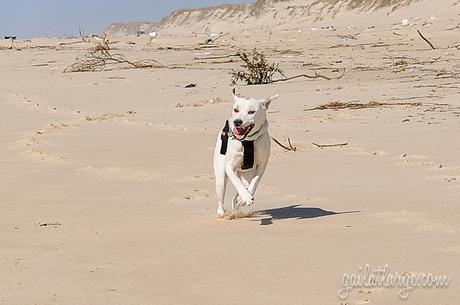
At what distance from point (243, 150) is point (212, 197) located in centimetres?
123

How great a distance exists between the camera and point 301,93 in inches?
529

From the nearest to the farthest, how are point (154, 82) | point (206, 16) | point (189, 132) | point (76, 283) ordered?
point (76, 283) < point (189, 132) < point (154, 82) < point (206, 16)

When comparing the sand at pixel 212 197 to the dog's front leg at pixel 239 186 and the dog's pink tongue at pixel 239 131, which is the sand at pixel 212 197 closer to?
the dog's front leg at pixel 239 186

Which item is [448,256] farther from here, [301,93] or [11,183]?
[301,93]

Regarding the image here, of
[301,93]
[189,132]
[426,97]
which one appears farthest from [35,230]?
[301,93]

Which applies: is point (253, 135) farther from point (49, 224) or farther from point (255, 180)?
point (49, 224)

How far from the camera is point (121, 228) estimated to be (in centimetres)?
529

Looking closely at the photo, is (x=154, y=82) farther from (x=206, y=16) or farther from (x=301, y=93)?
(x=206, y=16)

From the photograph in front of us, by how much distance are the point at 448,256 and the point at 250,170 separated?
6.00ft

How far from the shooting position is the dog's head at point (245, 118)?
535cm

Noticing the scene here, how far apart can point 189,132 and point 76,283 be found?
643cm

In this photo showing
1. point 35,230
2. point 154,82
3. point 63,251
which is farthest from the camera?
point 154,82

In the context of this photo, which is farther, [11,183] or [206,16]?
[206,16]

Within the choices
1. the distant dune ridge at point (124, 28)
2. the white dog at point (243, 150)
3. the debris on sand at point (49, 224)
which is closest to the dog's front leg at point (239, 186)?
the white dog at point (243, 150)
